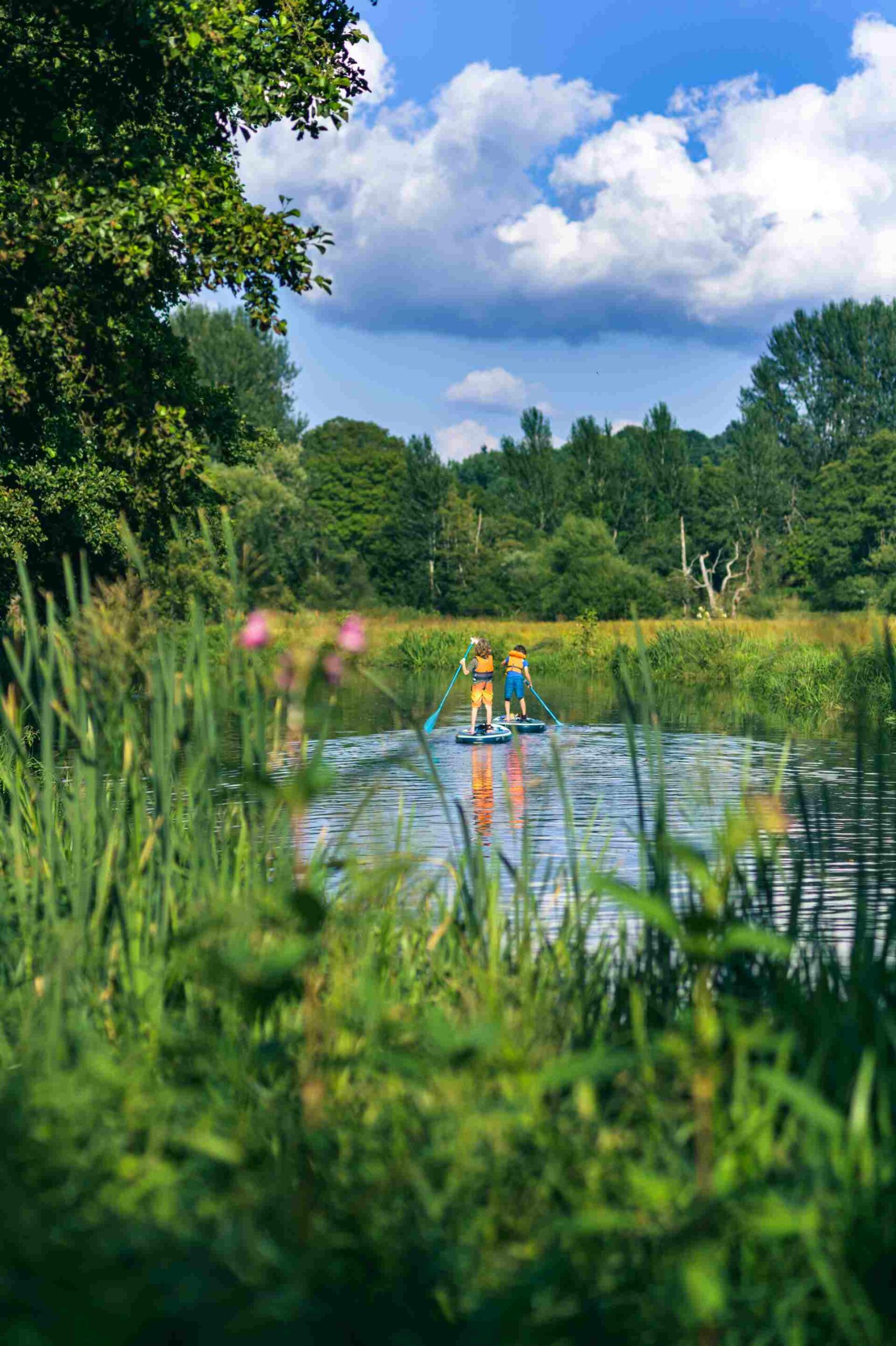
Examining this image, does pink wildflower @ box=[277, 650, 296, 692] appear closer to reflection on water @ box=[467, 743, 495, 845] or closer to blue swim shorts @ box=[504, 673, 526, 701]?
reflection on water @ box=[467, 743, 495, 845]

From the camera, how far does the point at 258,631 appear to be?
344cm

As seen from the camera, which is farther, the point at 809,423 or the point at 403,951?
the point at 809,423

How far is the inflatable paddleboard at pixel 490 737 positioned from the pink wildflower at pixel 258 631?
18.1 m

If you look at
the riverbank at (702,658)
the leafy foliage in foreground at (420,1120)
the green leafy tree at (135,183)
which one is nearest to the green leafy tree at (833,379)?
the riverbank at (702,658)

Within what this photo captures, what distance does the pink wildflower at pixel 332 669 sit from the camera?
319 centimetres

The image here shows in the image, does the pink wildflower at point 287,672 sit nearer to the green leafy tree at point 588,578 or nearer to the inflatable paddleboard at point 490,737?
the inflatable paddleboard at point 490,737

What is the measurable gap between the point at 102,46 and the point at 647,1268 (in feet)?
27.3

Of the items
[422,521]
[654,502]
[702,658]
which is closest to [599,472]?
[654,502]

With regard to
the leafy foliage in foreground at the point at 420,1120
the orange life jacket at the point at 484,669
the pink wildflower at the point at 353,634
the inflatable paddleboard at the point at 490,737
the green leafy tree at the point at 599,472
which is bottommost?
the inflatable paddleboard at the point at 490,737

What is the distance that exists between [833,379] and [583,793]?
77.0 meters

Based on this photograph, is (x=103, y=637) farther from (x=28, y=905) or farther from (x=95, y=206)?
(x=95, y=206)

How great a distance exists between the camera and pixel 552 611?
69125mm

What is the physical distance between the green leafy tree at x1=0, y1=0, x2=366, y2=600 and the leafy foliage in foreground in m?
5.67

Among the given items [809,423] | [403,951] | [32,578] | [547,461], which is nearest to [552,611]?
[547,461]
